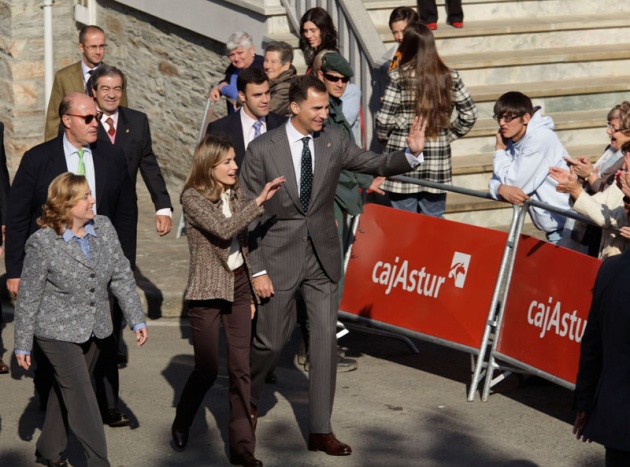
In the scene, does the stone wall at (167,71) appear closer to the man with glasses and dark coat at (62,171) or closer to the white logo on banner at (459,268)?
the white logo on banner at (459,268)

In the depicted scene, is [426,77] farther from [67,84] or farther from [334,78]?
[67,84]

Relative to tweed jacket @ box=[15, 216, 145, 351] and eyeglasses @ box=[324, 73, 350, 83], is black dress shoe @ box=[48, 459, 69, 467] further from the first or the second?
eyeglasses @ box=[324, 73, 350, 83]

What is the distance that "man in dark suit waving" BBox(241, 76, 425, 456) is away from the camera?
7.41 metres

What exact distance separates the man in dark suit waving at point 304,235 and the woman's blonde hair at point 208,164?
0.36 metres

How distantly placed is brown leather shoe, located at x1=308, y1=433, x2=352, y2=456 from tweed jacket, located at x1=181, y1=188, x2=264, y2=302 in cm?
91

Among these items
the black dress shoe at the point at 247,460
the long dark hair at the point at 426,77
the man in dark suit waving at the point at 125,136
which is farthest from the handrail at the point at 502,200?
the black dress shoe at the point at 247,460

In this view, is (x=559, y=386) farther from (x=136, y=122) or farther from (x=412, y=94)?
(x=136, y=122)

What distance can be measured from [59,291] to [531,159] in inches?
132

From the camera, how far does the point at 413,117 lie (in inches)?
388

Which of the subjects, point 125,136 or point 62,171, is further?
point 125,136

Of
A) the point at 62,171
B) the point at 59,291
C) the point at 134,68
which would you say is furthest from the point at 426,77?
the point at 134,68

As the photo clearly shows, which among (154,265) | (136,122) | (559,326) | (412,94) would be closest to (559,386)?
(559,326)

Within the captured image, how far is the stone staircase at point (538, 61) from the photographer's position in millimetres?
12037

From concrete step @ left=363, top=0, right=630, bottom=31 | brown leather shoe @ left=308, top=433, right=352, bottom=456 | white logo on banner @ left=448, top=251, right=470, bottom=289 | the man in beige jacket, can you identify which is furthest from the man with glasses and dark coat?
concrete step @ left=363, top=0, right=630, bottom=31
